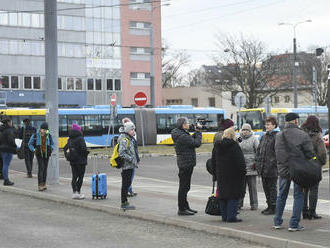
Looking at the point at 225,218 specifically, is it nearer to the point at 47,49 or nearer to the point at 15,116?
the point at 47,49

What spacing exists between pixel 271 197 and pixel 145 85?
2357 inches

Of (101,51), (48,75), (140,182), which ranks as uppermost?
(101,51)

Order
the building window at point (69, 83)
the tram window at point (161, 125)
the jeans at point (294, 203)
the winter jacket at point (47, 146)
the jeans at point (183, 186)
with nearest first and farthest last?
the jeans at point (294, 203), the jeans at point (183, 186), the winter jacket at point (47, 146), the tram window at point (161, 125), the building window at point (69, 83)

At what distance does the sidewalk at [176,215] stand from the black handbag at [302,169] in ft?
2.37

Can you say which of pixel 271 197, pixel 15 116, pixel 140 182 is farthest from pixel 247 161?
pixel 15 116

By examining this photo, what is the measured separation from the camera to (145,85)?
70750 mm

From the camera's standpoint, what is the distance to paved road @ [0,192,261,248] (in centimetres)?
907

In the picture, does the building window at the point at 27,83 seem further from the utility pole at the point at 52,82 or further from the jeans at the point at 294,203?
the jeans at the point at 294,203

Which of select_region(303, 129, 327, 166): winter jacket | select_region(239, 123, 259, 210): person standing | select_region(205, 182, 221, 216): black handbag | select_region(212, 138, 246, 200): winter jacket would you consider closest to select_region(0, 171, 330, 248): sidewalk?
select_region(205, 182, 221, 216): black handbag

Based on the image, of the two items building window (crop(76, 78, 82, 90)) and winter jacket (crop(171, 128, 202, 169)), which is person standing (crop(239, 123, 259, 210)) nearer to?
winter jacket (crop(171, 128, 202, 169))

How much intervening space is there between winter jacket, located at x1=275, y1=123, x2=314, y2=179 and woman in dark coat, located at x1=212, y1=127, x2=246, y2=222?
0.79m

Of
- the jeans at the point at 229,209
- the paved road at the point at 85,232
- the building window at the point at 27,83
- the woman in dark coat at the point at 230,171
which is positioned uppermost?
the building window at the point at 27,83

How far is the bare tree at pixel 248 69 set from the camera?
57906mm

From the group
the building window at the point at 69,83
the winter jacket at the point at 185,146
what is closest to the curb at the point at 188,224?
the winter jacket at the point at 185,146
